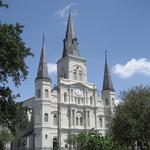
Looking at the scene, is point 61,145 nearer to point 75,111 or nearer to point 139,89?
point 75,111

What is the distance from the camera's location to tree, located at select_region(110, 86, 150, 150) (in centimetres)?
3928

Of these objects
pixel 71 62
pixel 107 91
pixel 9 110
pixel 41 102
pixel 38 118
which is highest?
pixel 71 62

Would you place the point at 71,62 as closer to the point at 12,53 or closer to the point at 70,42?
the point at 70,42

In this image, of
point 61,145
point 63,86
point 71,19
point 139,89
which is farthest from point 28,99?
point 139,89

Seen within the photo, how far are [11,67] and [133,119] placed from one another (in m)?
19.9

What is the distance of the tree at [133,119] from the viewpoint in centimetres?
3928

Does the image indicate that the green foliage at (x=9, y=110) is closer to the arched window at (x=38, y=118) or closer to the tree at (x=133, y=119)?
the tree at (x=133, y=119)

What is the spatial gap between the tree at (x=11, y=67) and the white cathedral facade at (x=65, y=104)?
135ft

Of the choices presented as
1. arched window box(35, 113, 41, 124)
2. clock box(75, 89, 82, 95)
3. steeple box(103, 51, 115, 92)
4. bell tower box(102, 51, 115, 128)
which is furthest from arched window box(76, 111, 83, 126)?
steeple box(103, 51, 115, 92)

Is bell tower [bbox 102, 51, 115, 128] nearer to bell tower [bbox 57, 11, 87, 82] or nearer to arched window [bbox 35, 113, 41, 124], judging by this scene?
bell tower [bbox 57, 11, 87, 82]

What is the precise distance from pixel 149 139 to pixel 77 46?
46.2 m

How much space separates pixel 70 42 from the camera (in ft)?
273

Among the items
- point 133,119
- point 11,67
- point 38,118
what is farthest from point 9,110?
point 38,118

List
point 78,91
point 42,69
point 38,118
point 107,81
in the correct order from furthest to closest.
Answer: point 107,81
point 78,91
point 42,69
point 38,118
